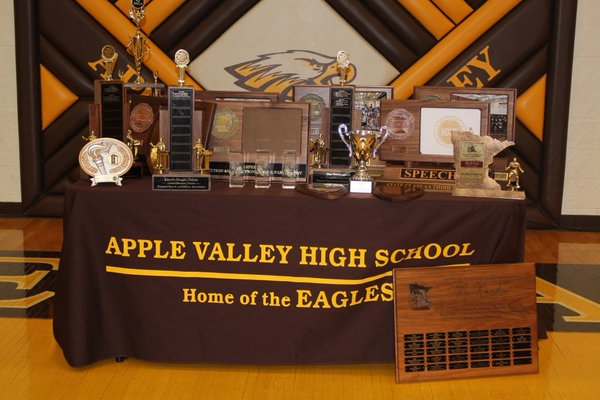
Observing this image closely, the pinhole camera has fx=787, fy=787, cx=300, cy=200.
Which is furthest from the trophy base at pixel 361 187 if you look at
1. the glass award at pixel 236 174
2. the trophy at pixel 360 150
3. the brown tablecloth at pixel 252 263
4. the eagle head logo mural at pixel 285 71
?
the eagle head logo mural at pixel 285 71

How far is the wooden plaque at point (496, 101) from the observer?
13.1ft

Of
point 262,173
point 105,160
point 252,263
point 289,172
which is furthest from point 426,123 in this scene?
point 105,160

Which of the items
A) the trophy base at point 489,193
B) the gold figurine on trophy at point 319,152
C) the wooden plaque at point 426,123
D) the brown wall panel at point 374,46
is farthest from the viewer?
the brown wall panel at point 374,46

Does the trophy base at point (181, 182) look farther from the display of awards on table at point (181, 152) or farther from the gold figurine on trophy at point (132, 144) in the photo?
the gold figurine on trophy at point (132, 144)

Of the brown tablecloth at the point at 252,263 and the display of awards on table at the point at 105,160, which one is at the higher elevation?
the display of awards on table at the point at 105,160

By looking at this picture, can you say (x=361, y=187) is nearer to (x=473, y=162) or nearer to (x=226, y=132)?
Result: (x=473, y=162)

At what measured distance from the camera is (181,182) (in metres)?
3.08

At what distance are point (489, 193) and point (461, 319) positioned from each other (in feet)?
1.65

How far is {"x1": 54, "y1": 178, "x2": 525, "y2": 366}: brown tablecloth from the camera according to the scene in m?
3.00

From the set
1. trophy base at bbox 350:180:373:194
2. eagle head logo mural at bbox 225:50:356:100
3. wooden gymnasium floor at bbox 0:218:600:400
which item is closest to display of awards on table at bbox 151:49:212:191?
trophy base at bbox 350:180:373:194

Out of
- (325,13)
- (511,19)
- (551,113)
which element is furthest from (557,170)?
(325,13)

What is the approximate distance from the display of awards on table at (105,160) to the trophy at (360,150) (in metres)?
0.89

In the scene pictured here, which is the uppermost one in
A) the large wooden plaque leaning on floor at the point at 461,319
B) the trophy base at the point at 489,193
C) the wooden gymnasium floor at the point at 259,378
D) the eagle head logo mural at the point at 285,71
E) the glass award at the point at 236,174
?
the eagle head logo mural at the point at 285,71

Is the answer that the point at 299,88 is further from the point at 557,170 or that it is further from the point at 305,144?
the point at 557,170
